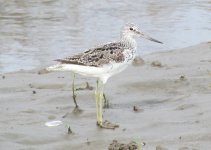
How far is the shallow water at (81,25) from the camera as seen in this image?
11250mm

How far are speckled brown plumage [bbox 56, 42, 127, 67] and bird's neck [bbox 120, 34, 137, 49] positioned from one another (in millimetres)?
118

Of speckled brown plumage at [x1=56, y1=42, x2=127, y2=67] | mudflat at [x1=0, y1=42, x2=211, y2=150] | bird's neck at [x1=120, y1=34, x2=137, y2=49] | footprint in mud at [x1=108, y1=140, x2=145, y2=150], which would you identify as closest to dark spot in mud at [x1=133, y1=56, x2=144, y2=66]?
mudflat at [x1=0, y1=42, x2=211, y2=150]

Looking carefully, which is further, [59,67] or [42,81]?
[42,81]

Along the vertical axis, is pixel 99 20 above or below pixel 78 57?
below

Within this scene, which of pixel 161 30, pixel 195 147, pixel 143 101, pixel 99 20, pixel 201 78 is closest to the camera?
pixel 195 147

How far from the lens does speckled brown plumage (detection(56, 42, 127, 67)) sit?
282 inches

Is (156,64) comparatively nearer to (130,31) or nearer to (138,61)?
(138,61)

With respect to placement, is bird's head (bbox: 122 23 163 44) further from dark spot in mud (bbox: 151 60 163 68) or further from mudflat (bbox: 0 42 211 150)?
dark spot in mud (bbox: 151 60 163 68)

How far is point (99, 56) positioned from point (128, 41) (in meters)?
0.64

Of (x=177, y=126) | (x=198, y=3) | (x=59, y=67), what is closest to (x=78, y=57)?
(x=59, y=67)

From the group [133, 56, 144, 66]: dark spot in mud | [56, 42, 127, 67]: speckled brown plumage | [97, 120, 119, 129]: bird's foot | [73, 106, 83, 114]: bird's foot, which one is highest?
[56, 42, 127, 67]: speckled brown plumage

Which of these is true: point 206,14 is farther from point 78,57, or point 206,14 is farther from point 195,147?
point 195,147

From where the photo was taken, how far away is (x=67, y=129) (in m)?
6.89

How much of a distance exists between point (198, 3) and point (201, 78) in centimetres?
657
